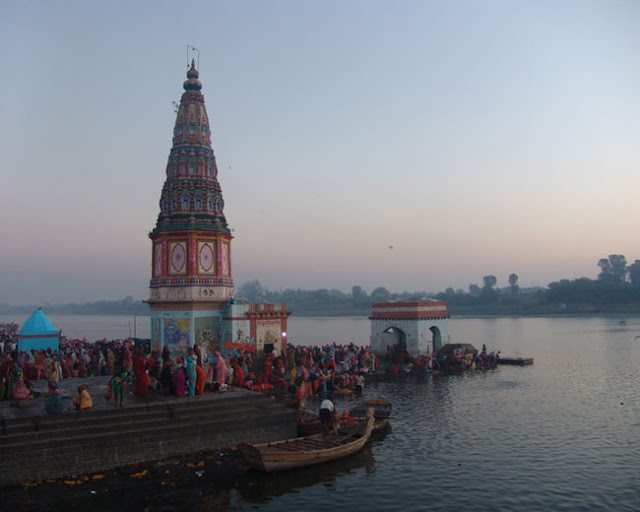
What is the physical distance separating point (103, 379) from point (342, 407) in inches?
364

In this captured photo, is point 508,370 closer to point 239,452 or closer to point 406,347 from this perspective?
point 406,347

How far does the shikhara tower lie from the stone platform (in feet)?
43.0

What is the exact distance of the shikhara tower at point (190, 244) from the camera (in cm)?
2961

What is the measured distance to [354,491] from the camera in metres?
12.5

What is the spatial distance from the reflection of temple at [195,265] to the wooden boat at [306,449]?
14.1 m

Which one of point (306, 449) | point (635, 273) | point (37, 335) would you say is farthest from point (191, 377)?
point (635, 273)

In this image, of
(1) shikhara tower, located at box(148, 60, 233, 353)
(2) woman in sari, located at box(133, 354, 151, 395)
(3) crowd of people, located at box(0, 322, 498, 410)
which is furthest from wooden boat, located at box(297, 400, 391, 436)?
(1) shikhara tower, located at box(148, 60, 233, 353)

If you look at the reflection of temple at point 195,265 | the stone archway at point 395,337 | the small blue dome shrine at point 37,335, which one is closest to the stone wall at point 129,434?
the reflection of temple at point 195,265

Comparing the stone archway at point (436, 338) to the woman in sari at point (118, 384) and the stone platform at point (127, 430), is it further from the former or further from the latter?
the woman in sari at point (118, 384)

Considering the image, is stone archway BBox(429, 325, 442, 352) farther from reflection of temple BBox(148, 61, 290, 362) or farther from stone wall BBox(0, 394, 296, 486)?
stone wall BBox(0, 394, 296, 486)

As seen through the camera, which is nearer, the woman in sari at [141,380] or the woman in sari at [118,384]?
the woman in sari at [118,384]

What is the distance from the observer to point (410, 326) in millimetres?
36781

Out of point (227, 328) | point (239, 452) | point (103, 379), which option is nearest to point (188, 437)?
point (239, 452)

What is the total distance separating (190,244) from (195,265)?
126cm
